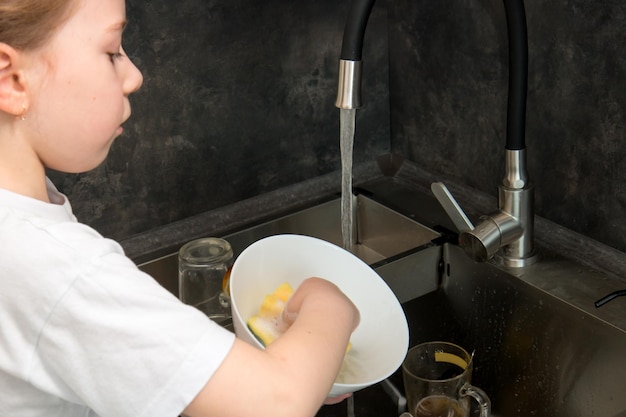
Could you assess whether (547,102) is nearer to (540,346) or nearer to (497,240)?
(497,240)

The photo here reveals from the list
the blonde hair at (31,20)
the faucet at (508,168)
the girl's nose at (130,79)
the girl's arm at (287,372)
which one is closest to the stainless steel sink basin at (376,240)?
the faucet at (508,168)

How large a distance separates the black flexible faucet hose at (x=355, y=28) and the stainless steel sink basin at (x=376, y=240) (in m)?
0.33

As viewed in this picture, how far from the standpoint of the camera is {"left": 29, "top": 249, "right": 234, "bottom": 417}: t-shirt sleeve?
2.13 ft

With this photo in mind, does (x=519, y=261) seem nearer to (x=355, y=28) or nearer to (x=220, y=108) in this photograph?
(x=355, y=28)

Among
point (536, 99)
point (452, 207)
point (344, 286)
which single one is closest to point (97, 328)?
point (344, 286)

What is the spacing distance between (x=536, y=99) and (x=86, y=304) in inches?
29.9

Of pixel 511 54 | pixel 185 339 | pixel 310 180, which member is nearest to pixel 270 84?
pixel 310 180

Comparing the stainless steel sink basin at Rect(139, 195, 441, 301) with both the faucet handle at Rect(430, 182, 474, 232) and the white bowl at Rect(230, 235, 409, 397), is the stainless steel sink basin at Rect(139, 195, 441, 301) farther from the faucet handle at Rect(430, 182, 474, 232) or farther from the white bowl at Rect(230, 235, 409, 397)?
the white bowl at Rect(230, 235, 409, 397)

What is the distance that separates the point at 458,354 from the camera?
111cm

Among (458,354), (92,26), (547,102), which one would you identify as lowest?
(458,354)

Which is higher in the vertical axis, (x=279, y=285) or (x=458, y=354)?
(x=279, y=285)

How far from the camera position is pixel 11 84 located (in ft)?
2.19

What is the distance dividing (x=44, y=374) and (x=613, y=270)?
77 cm

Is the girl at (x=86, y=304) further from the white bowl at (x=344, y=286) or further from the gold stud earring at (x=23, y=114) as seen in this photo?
the white bowl at (x=344, y=286)
